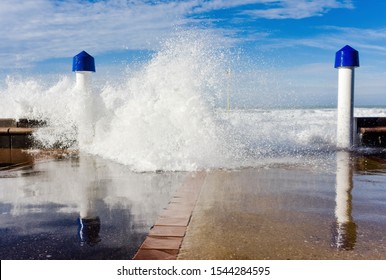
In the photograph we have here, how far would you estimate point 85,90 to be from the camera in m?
7.78

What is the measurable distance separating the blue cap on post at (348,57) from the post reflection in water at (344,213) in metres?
2.36

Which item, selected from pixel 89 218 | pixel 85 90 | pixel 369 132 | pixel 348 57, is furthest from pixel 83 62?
pixel 369 132

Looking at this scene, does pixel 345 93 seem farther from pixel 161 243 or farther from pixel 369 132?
pixel 161 243

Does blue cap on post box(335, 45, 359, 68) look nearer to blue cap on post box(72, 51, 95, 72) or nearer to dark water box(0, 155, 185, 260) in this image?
dark water box(0, 155, 185, 260)

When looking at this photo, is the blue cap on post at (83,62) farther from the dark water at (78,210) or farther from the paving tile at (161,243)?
the paving tile at (161,243)

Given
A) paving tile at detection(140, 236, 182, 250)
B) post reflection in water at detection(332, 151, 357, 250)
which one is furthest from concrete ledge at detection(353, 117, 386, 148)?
paving tile at detection(140, 236, 182, 250)

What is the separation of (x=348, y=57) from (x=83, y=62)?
4929 mm

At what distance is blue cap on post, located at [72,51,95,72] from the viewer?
7.50 metres

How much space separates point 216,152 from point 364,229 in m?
3.77

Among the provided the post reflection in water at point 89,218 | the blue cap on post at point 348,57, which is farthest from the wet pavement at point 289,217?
the blue cap on post at point 348,57

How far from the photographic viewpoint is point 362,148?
7434 millimetres

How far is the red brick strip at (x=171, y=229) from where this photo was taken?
232 centimetres

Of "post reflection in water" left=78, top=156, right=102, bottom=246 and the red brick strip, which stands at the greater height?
the red brick strip

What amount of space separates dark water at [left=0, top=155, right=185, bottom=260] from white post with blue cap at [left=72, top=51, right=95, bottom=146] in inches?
89.8
